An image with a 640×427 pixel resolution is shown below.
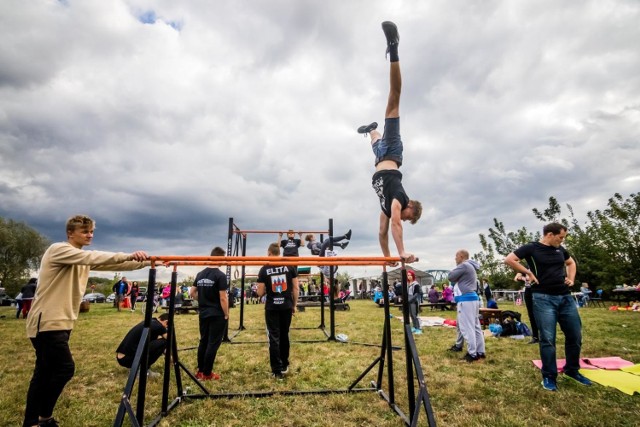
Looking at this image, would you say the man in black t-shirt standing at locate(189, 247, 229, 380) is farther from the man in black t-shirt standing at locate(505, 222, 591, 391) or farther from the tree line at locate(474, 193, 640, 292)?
the tree line at locate(474, 193, 640, 292)

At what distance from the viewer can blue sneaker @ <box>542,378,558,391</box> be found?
4392 millimetres

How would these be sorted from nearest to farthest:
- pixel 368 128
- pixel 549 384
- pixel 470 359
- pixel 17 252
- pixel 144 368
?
1. pixel 144 368
2. pixel 549 384
3. pixel 368 128
4. pixel 470 359
5. pixel 17 252

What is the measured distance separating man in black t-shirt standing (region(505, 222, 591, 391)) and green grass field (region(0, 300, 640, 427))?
271 mm

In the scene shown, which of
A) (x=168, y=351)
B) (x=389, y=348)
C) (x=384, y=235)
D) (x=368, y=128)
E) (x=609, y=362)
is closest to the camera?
(x=168, y=351)

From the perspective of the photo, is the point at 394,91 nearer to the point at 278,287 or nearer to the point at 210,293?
the point at 278,287

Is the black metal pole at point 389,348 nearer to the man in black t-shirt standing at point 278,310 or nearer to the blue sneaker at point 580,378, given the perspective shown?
the man in black t-shirt standing at point 278,310

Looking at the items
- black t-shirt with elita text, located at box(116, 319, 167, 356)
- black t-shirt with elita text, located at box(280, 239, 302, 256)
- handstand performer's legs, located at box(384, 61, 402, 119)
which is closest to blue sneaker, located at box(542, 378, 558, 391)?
handstand performer's legs, located at box(384, 61, 402, 119)

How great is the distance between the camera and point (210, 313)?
523 cm

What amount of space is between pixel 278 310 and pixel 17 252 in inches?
1961

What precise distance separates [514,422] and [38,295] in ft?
15.6

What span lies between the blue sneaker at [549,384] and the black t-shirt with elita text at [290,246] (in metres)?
6.60

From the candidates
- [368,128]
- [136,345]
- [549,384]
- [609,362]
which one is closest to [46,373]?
[136,345]

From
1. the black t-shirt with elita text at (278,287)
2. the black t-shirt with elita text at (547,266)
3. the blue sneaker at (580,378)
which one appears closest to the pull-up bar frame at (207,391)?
the black t-shirt with elita text at (278,287)

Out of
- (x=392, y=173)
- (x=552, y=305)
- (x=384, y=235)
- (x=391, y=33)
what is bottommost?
(x=552, y=305)
